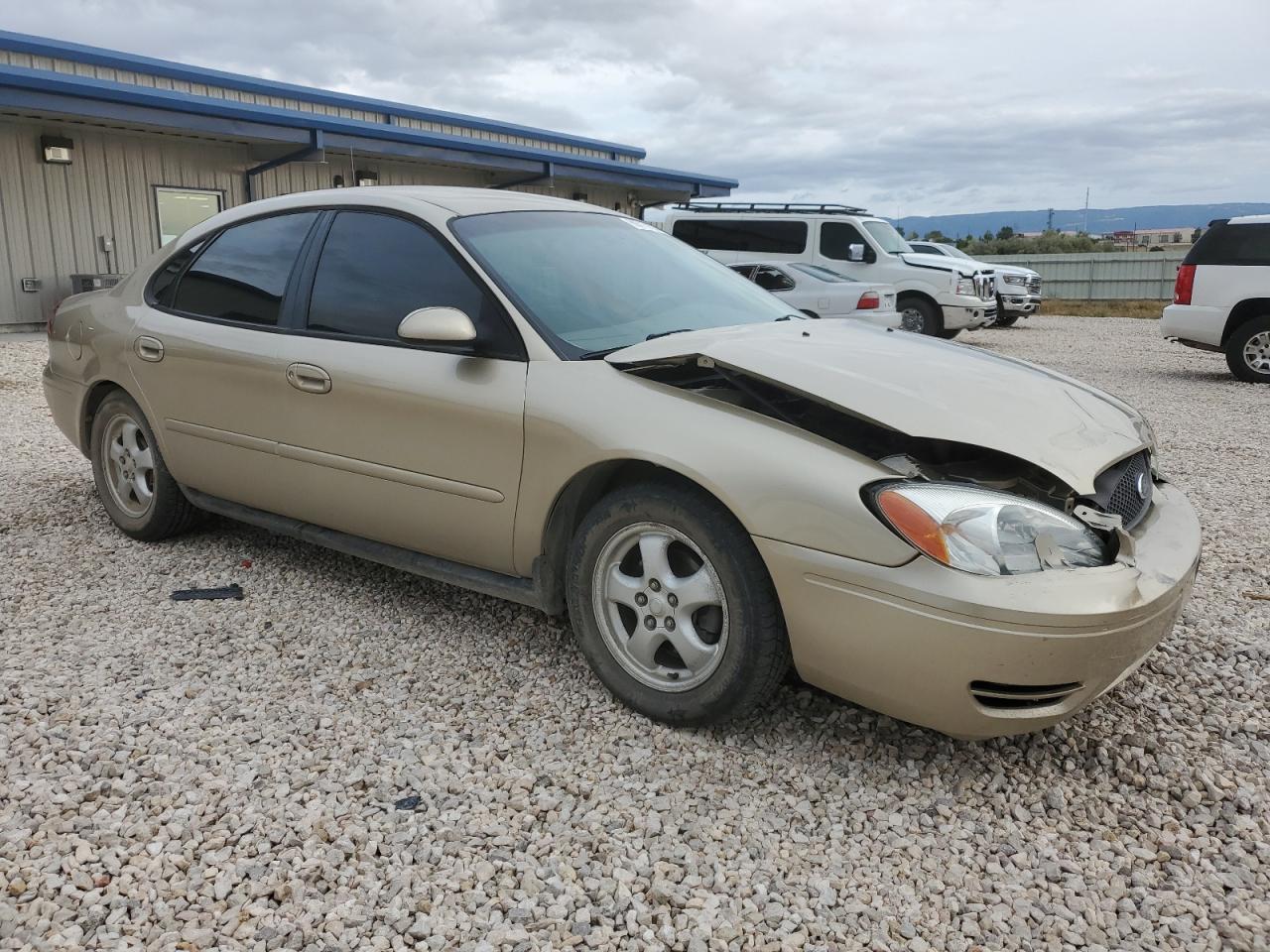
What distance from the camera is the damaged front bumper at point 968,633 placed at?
2.36 metres

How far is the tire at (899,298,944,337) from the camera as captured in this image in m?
15.3

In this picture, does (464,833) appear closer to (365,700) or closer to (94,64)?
(365,700)

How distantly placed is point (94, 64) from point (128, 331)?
13266 millimetres

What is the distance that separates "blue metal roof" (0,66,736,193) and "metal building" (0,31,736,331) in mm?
19

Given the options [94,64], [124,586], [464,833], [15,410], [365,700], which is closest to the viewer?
[464,833]

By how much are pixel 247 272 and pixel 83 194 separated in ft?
39.9

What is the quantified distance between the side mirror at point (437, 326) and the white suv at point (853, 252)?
1286 cm

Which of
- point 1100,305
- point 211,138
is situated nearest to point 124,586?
point 211,138

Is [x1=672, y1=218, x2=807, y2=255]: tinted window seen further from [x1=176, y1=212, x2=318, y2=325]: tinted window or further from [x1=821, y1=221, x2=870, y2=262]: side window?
[x1=176, y1=212, x2=318, y2=325]: tinted window

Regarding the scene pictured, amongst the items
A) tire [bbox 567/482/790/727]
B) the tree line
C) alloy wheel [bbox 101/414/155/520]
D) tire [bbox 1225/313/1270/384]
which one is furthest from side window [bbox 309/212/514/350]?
the tree line

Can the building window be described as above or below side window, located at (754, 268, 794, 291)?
above

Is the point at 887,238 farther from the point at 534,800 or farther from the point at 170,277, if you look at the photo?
the point at 534,800

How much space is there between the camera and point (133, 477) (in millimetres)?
4629

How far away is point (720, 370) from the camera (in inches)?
114
